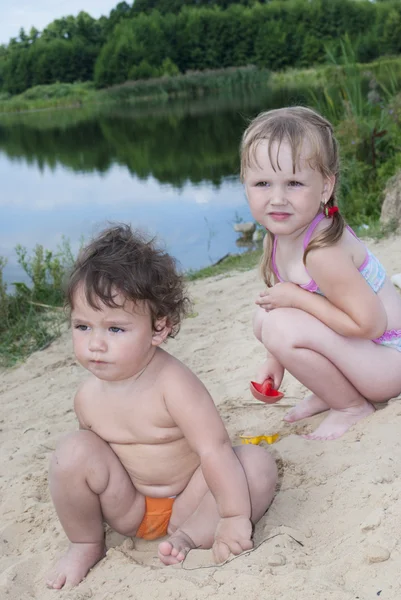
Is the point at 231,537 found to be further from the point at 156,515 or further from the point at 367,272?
the point at 367,272

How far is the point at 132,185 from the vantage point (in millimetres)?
12031

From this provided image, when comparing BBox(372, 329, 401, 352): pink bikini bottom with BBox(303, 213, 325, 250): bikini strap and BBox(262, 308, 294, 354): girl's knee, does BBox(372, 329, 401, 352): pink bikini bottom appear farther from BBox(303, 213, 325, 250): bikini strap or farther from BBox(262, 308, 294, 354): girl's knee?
BBox(303, 213, 325, 250): bikini strap

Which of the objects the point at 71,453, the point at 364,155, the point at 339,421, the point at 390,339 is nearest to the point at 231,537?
the point at 71,453

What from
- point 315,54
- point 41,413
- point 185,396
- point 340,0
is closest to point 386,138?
point 41,413

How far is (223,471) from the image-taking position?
185 centimetres

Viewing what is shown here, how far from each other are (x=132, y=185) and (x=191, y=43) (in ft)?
101

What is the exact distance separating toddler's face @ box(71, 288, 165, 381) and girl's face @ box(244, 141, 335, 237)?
0.61m

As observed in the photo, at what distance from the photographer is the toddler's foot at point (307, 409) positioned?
2633mm

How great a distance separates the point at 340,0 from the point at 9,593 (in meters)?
44.9

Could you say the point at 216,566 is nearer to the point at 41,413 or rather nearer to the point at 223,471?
the point at 223,471

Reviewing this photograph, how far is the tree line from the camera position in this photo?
37094 millimetres

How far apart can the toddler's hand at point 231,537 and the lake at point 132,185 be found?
105cm

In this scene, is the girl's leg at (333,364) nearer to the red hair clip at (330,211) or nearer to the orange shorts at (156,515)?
the red hair clip at (330,211)

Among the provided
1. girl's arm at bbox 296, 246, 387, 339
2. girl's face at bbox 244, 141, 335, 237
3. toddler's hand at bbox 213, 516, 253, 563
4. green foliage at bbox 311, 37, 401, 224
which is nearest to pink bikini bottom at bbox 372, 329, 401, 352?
girl's arm at bbox 296, 246, 387, 339
